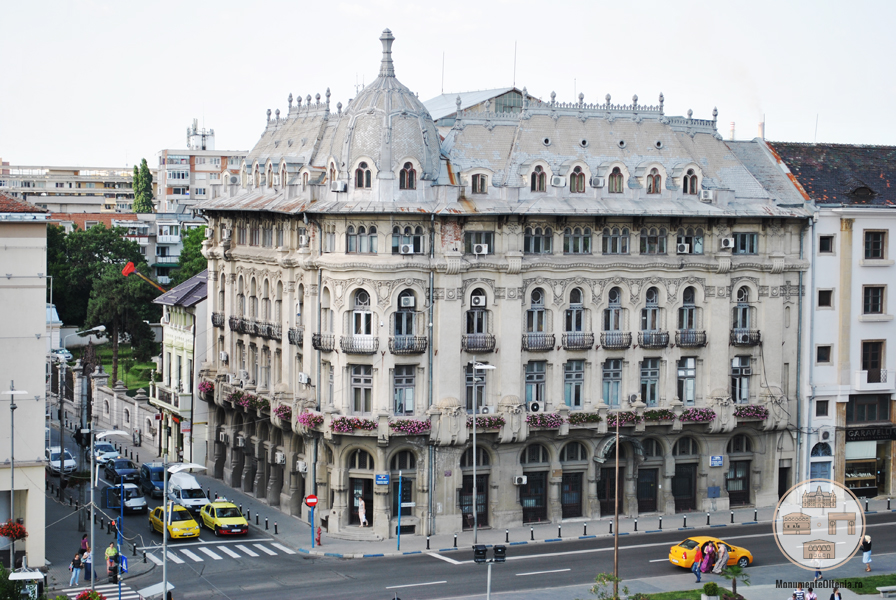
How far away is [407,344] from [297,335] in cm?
846

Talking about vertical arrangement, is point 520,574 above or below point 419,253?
below

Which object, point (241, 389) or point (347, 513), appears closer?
point (347, 513)

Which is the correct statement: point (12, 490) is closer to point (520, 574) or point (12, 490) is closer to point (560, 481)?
point (520, 574)

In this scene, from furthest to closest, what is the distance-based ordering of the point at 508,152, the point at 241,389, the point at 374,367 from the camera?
the point at 241,389
the point at 508,152
the point at 374,367

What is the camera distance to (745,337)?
8256 cm

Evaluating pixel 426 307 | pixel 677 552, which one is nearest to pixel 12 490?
pixel 426 307

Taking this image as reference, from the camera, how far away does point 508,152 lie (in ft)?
261

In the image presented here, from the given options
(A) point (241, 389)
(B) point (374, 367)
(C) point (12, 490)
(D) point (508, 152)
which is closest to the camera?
(C) point (12, 490)

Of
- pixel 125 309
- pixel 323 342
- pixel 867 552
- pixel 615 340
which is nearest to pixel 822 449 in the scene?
pixel 615 340

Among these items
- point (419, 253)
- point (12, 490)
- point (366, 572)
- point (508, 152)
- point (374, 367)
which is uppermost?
point (508, 152)

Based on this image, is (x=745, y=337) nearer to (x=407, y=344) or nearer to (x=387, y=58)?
(x=407, y=344)

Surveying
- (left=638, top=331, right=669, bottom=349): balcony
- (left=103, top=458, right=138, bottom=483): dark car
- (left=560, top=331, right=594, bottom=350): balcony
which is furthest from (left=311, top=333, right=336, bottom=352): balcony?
(left=103, top=458, right=138, bottom=483): dark car

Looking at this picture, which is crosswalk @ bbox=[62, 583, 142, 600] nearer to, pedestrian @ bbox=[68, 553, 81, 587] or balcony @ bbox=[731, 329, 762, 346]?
pedestrian @ bbox=[68, 553, 81, 587]

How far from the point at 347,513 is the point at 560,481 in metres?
12.9
